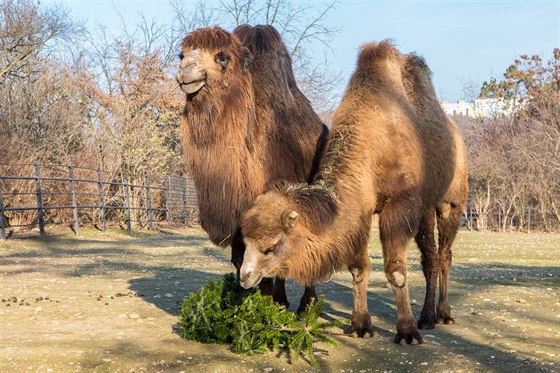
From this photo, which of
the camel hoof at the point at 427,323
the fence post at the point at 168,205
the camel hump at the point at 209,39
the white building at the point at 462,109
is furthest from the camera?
the white building at the point at 462,109

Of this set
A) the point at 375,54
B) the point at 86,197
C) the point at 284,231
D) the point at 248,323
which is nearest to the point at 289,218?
the point at 284,231

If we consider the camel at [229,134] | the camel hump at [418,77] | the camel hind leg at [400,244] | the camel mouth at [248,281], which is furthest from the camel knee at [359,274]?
the camel hump at [418,77]

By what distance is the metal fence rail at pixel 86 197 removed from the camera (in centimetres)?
1870

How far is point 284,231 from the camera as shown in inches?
208

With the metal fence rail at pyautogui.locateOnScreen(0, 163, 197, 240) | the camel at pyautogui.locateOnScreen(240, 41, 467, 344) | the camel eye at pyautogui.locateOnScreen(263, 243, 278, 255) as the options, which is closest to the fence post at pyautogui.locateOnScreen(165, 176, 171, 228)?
the metal fence rail at pyautogui.locateOnScreen(0, 163, 197, 240)

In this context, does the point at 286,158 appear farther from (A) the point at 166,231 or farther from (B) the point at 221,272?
(A) the point at 166,231

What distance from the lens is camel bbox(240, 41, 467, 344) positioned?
5352 mm

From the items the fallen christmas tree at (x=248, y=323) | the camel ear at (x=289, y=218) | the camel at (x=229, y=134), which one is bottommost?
the fallen christmas tree at (x=248, y=323)

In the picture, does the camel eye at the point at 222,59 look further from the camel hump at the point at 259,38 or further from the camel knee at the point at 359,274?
the camel knee at the point at 359,274

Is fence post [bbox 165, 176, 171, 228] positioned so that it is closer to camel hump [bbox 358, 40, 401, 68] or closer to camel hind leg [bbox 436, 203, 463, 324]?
camel hind leg [bbox 436, 203, 463, 324]

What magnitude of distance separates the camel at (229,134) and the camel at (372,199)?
51 centimetres

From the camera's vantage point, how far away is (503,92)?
48812 millimetres

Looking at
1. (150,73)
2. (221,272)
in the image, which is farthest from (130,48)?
(221,272)

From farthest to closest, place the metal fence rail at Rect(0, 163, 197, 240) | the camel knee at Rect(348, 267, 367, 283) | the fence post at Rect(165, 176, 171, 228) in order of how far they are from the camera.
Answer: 1. the fence post at Rect(165, 176, 171, 228)
2. the metal fence rail at Rect(0, 163, 197, 240)
3. the camel knee at Rect(348, 267, 367, 283)
